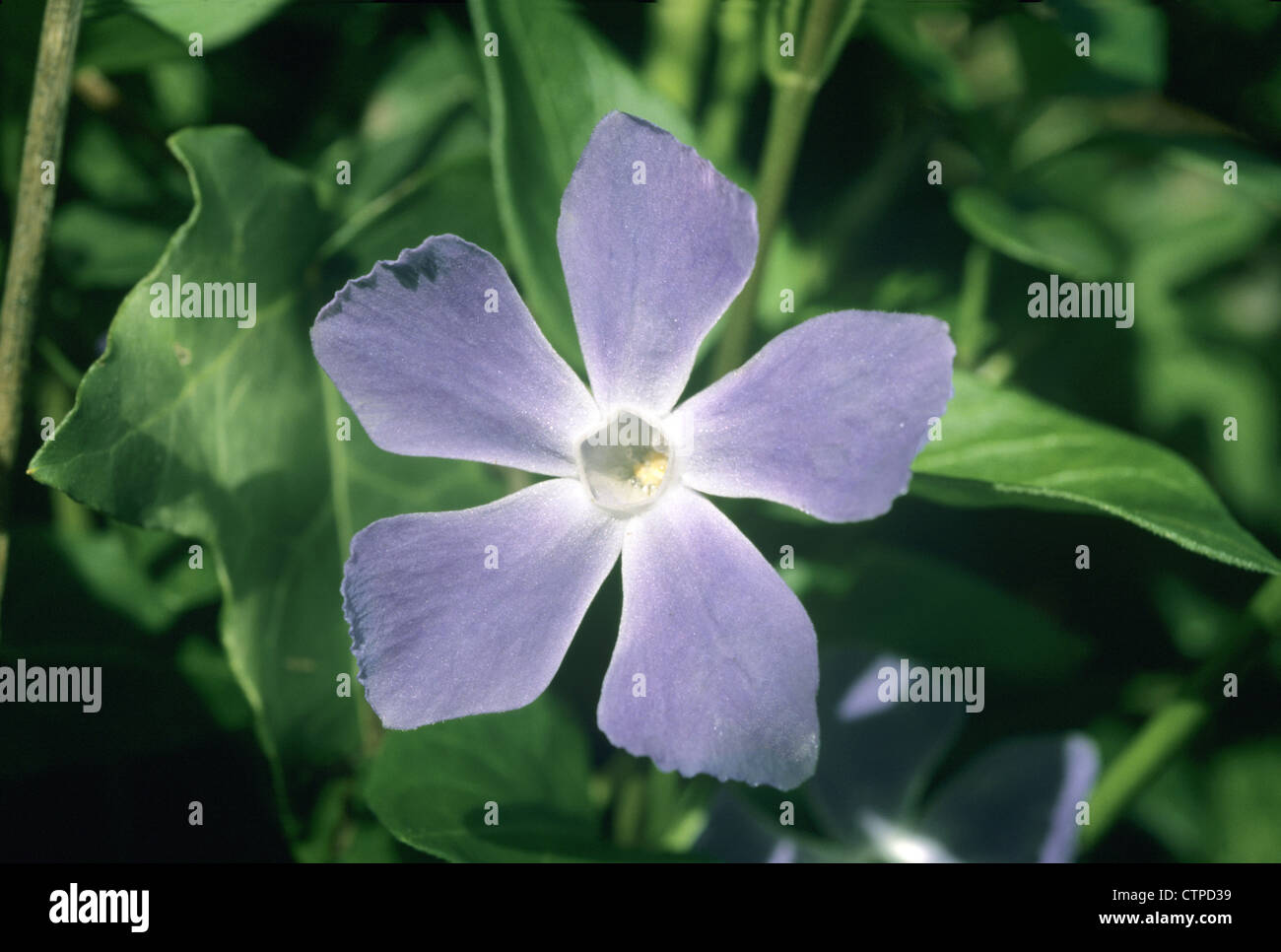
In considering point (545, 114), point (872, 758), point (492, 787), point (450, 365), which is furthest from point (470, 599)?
point (872, 758)

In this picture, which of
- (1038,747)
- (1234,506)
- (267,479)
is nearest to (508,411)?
(267,479)

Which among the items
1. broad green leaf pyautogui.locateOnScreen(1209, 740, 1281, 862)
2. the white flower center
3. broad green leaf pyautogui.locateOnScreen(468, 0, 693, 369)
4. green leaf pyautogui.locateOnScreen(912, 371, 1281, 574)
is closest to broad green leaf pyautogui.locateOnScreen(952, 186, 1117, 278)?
green leaf pyautogui.locateOnScreen(912, 371, 1281, 574)

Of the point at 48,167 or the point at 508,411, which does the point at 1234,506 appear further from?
the point at 48,167

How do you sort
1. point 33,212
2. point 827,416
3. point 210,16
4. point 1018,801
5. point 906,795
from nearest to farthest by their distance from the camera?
point 827,416 < point 33,212 < point 210,16 < point 1018,801 < point 906,795

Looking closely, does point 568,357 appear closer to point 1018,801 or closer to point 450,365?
point 450,365

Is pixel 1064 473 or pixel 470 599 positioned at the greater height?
pixel 1064 473

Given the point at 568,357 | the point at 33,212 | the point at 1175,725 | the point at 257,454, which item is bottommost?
the point at 1175,725

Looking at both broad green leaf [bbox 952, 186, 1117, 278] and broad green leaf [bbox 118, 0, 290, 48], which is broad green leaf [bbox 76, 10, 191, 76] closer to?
broad green leaf [bbox 118, 0, 290, 48]
